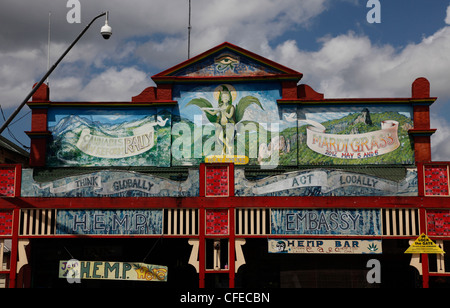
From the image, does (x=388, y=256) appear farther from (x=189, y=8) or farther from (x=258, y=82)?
(x=189, y=8)

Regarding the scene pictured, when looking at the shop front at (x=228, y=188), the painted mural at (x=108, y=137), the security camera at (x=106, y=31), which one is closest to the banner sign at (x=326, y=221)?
the shop front at (x=228, y=188)

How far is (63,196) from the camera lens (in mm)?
22656

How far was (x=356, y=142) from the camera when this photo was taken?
86.4 feet

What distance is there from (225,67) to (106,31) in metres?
10.1

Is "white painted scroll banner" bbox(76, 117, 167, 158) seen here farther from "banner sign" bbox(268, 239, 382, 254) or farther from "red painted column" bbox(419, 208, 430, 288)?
"red painted column" bbox(419, 208, 430, 288)

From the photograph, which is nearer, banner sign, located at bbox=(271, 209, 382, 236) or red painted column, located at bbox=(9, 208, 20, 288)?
banner sign, located at bbox=(271, 209, 382, 236)

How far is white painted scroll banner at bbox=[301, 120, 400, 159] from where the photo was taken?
1032 inches

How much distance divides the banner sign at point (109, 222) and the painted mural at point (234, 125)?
15.5 ft

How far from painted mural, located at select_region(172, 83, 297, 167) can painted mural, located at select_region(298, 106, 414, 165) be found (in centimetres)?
78

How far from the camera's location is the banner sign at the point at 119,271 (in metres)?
21.6

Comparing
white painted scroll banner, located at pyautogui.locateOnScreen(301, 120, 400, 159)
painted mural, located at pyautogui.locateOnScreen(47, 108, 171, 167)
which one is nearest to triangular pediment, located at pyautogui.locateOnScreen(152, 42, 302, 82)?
painted mural, located at pyautogui.locateOnScreen(47, 108, 171, 167)

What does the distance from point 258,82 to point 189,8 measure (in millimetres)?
7651

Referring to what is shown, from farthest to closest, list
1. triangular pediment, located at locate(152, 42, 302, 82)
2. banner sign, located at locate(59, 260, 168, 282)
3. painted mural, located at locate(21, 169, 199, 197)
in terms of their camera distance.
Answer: triangular pediment, located at locate(152, 42, 302, 82)
painted mural, located at locate(21, 169, 199, 197)
banner sign, located at locate(59, 260, 168, 282)
